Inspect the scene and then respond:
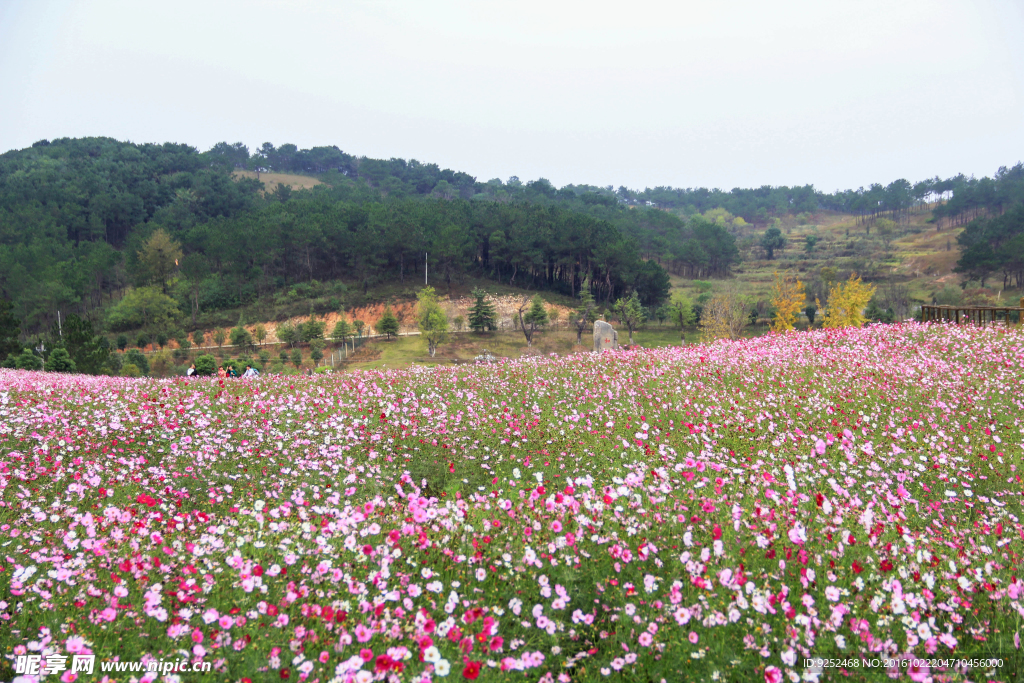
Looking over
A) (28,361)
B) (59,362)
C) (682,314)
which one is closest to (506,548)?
(59,362)

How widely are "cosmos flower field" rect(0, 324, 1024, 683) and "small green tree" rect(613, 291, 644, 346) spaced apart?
61061 mm

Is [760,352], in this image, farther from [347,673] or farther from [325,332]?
[325,332]

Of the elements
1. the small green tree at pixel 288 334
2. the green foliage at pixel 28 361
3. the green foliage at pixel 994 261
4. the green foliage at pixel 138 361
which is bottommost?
the green foliage at pixel 138 361

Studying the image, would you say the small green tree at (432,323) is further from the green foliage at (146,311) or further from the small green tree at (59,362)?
the green foliage at (146,311)

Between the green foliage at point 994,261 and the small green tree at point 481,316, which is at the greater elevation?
the green foliage at point 994,261

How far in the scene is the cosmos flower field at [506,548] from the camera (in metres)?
3.69

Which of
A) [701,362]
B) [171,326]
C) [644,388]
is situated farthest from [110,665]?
[171,326]

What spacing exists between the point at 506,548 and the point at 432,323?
55447 mm

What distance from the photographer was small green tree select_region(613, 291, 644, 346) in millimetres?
70000

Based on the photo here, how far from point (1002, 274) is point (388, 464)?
114m

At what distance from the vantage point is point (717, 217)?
184 m

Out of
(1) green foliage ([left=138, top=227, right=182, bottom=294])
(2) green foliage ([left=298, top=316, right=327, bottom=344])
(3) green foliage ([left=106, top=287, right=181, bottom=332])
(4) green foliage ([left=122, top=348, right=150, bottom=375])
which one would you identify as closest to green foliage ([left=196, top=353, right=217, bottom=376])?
(4) green foliage ([left=122, top=348, right=150, bottom=375])

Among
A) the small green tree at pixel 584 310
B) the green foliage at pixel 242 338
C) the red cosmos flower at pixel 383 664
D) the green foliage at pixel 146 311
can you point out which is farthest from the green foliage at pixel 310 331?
the red cosmos flower at pixel 383 664

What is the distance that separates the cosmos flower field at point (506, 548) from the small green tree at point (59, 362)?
27.8 meters
